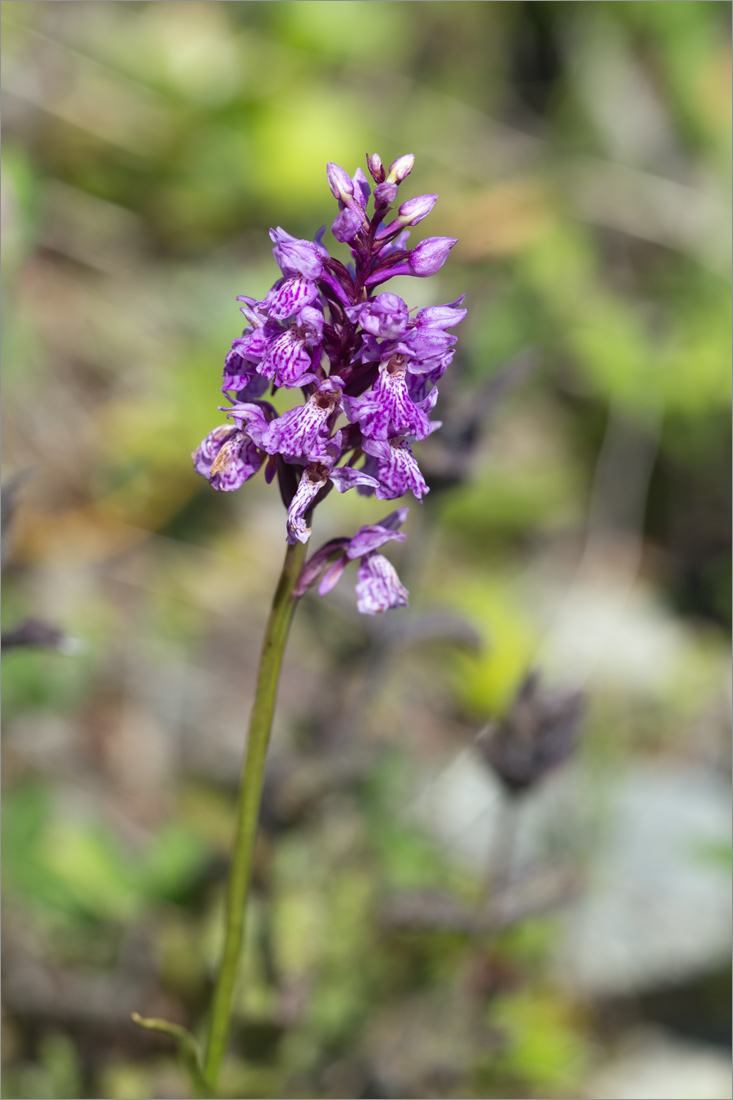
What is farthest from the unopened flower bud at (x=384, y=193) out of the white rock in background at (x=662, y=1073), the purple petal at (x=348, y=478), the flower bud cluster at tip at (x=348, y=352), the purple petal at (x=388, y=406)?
the white rock in background at (x=662, y=1073)

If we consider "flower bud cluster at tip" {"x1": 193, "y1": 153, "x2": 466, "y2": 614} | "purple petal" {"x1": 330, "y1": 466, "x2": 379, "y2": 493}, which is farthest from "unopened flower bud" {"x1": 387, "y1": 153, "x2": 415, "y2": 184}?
"purple petal" {"x1": 330, "y1": 466, "x2": 379, "y2": 493}

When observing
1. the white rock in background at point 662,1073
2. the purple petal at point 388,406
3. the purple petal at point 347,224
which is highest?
the purple petal at point 347,224

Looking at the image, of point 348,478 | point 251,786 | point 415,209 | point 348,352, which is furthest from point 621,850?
point 415,209

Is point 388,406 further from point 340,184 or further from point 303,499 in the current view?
point 340,184

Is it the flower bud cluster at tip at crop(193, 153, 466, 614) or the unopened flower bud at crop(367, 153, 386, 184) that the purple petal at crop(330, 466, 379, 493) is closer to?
the flower bud cluster at tip at crop(193, 153, 466, 614)

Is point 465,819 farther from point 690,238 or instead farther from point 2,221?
point 690,238

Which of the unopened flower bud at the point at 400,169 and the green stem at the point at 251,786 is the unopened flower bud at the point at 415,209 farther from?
the green stem at the point at 251,786
